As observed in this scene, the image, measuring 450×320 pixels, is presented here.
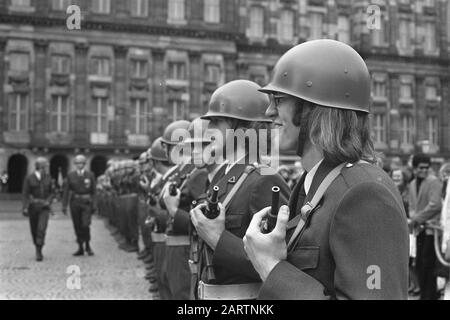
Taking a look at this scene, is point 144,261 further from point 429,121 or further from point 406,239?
point 429,121

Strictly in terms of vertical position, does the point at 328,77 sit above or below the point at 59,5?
below

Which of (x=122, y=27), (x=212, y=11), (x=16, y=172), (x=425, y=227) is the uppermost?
(x=212, y=11)

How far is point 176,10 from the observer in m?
35.0

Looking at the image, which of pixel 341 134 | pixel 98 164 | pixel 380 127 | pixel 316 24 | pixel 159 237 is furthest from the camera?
pixel 380 127

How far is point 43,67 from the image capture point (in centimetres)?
3250

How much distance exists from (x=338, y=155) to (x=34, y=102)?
31.6 meters

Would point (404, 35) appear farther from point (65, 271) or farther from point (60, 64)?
point (65, 271)

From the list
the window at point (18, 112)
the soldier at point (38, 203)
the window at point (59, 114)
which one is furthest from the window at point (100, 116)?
the soldier at point (38, 203)

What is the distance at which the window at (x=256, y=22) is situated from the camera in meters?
38.2

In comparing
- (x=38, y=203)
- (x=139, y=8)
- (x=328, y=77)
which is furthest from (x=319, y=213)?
(x=139, y=8)

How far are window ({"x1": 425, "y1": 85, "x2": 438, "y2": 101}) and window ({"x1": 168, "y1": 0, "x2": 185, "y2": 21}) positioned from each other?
17330 millimetres

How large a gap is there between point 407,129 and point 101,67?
19985 mm

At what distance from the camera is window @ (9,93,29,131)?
32000 mm

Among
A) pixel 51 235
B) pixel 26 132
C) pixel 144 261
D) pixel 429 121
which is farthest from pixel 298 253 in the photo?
pixel 429 121
